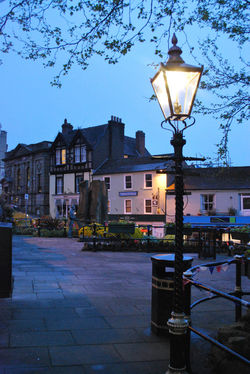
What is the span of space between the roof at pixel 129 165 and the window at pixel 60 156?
20.0 ft

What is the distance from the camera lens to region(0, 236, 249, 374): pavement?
4055 millimetres

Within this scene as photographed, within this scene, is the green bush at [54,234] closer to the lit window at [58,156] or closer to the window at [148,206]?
the window at [148,206]

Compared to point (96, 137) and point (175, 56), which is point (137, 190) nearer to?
point (96, 137)

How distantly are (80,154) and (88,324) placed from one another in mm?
41780

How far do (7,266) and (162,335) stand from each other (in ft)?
10.2

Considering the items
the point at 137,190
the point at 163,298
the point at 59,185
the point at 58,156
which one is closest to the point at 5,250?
the point at 163,298

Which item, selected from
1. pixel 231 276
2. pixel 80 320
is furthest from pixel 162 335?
pixel 231 276

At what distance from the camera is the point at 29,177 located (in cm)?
5353

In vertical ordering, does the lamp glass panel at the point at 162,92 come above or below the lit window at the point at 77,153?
below

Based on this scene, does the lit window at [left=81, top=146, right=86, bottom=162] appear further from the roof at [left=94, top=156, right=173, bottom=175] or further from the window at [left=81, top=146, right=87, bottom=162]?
the roof at [left=94, top=156, right=173, bottom=175]

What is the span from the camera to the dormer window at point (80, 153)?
151ft

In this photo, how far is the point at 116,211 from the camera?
4162 centimetres

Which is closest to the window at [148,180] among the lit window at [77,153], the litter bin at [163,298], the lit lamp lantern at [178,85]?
the lit window at [77,153]

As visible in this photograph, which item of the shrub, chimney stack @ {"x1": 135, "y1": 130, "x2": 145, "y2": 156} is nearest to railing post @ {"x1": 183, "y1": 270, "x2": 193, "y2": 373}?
the shrub
